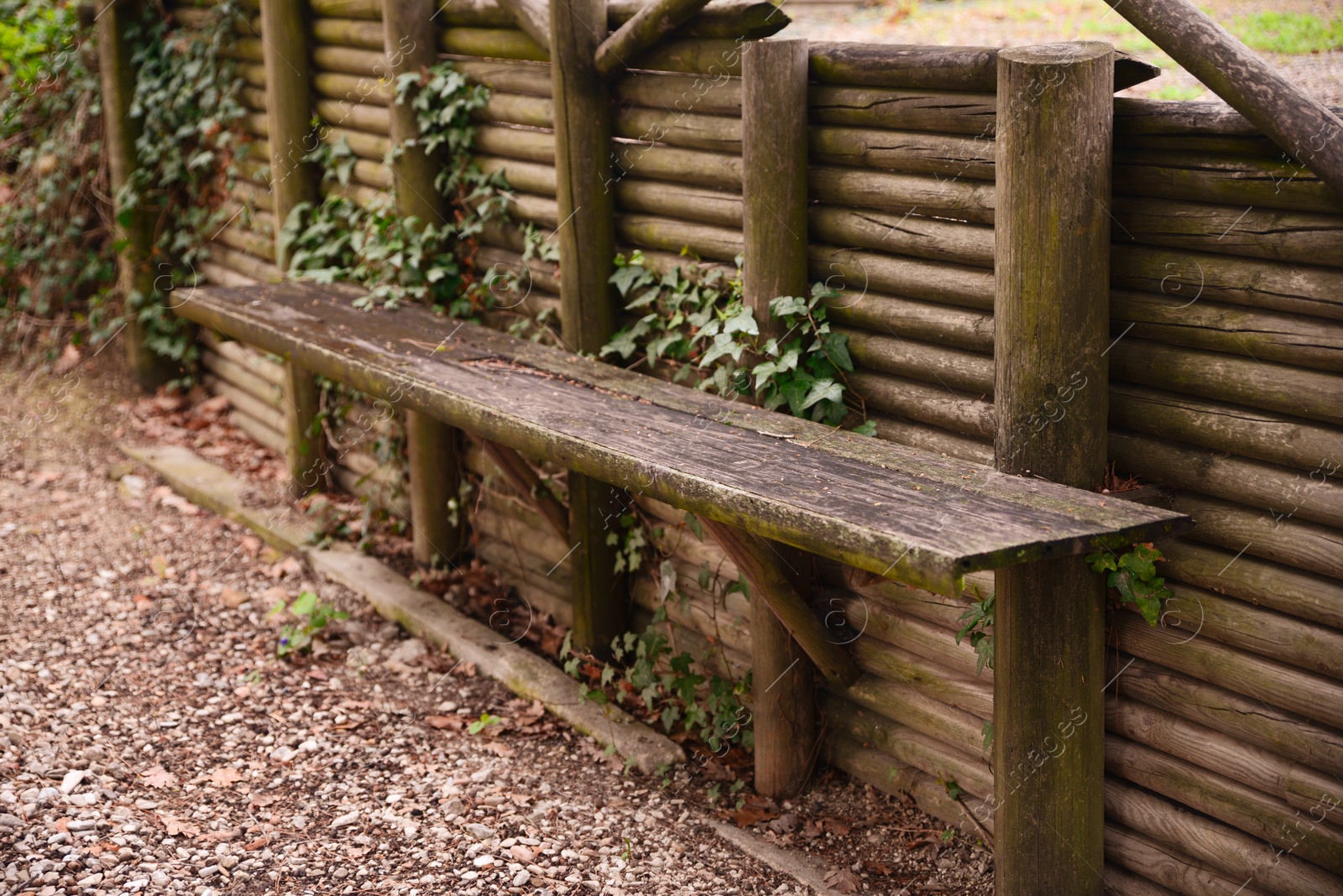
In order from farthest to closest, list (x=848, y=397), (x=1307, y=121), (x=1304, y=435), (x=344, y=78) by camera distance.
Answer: (x=344, y=78) < (x=848, y=397) < (x=1304, y=435) < (x=1307, y=121)

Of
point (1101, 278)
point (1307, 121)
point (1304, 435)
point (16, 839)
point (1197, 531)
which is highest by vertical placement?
point (1307, 121)

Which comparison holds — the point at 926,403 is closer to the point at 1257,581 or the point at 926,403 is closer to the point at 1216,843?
the point at 1257,581

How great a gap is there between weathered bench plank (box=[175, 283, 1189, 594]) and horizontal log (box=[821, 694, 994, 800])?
103 cm

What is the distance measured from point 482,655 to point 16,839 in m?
1.87

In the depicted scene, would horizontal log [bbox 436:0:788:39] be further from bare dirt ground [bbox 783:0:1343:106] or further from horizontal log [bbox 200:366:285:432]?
horizontal log [bbox 200:366:285:432]

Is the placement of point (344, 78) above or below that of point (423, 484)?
above

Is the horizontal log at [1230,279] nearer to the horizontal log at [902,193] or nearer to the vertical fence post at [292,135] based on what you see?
the horizontal log at [902,193]

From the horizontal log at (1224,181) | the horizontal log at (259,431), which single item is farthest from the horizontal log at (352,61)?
the horizontal log at (1224,181)

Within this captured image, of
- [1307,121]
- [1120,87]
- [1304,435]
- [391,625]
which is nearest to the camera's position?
[1307,121]

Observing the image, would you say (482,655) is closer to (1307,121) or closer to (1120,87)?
(1120,87)

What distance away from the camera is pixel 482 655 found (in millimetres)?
4863

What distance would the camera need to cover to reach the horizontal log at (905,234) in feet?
10.6

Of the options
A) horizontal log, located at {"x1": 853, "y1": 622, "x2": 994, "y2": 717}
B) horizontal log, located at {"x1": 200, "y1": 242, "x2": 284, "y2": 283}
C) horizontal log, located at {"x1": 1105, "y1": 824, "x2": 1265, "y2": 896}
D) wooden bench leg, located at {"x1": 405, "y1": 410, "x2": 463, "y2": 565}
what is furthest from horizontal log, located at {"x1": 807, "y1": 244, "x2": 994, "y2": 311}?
horizontal log, located at {"x1": 200, "y1": 242, "x2": 284, "y2": 283}

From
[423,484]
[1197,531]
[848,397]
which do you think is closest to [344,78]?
[423,484]
